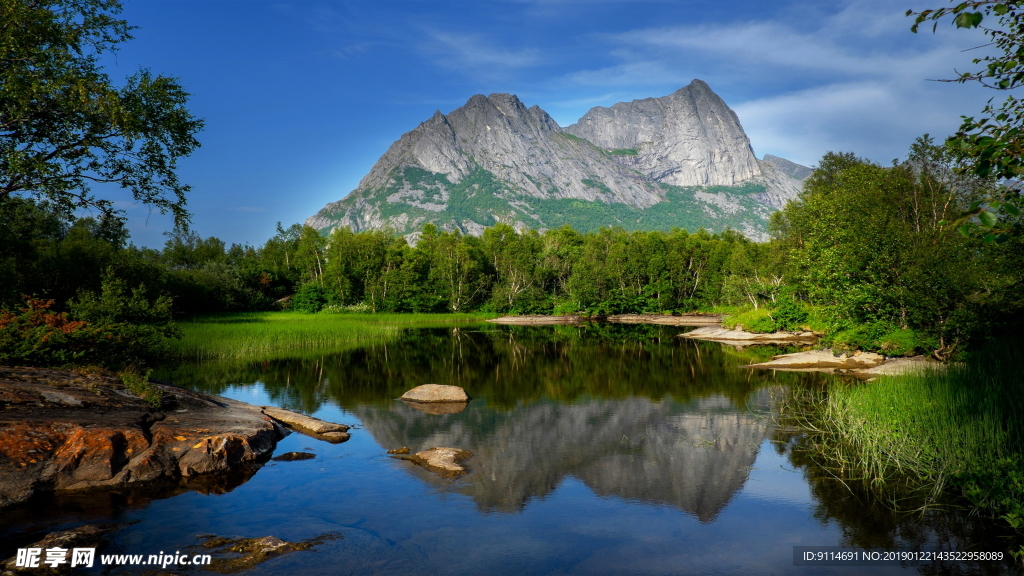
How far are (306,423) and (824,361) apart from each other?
77.4ft

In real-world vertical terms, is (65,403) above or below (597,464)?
above

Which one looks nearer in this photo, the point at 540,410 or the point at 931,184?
the point at 540,410

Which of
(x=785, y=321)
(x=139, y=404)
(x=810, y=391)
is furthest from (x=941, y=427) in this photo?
(x=785, y=321)

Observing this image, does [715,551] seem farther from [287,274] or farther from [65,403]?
[287,274]

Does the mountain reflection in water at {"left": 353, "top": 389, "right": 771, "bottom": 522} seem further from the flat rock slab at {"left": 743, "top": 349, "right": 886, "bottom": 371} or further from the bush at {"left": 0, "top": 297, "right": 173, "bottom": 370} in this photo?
the bush at {"left": 0, "top": 297, "right": 173, "bottom": 370}

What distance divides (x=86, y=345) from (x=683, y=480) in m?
17.3

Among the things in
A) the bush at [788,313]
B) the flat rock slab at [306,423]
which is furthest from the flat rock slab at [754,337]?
the flat rock slab at [306,423]

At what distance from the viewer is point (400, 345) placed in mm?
40719

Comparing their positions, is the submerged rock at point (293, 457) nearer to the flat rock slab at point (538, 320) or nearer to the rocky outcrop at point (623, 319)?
the rocky outcrop at point (623, 319)

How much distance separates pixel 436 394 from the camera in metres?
20.0

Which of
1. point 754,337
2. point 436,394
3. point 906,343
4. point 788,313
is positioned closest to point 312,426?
point 436,394

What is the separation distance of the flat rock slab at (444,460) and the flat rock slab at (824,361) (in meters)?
19.5

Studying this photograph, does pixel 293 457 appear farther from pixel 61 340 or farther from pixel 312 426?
pixel 61 340

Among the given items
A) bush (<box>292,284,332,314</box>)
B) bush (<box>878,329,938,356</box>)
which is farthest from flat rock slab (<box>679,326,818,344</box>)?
bush (<box>292,284,332,314</box>)
